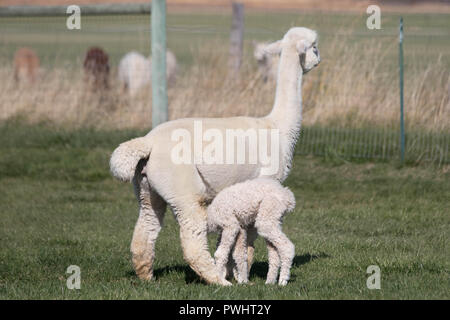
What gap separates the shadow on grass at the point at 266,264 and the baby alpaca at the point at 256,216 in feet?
2.47

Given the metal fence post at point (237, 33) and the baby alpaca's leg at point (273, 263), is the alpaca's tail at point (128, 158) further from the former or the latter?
the metal fence post at point (237, 33)

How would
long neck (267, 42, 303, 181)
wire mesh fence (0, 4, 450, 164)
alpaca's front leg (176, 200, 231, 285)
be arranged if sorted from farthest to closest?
wire mesh fence (0, 4, 450, 164), long neck (267, 42, 303, 181), alpaca's front leg (176, 200, 231, 285)

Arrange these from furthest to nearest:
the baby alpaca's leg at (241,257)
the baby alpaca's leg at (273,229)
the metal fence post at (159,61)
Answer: the metal fence post at (159,61)
the baby alpaca's leg at (241,257)
the baby alpaca's leg at (273,229)

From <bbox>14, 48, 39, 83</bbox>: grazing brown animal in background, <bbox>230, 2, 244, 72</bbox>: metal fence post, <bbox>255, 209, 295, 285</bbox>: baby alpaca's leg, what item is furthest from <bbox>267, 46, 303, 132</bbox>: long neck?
<bbox>14, 48, 39, 83</bbox>: grazing brown animal in background

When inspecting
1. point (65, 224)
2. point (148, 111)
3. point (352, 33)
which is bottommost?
point (65, 224)

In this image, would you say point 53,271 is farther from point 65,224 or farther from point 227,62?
point 227,62

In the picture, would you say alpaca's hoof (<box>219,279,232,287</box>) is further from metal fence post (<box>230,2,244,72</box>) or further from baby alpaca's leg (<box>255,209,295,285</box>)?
metal fence post (<box>230,2,244,72</box>)

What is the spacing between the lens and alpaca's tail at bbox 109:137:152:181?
19.9 feet

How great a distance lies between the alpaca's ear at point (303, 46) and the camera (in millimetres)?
6771

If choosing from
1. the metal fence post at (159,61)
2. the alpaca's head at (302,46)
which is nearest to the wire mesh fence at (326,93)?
the metal fence post at (159,61)

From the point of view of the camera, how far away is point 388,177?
10.7 meters

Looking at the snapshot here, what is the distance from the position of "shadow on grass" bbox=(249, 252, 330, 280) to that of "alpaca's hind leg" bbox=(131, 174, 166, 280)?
88 cm
